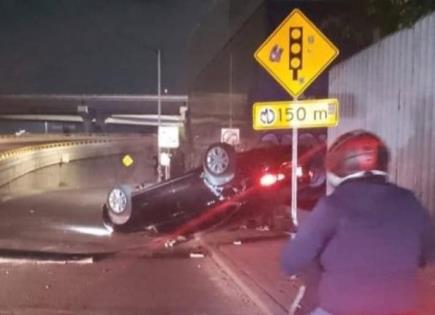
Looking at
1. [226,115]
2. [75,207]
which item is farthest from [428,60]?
[75,207]

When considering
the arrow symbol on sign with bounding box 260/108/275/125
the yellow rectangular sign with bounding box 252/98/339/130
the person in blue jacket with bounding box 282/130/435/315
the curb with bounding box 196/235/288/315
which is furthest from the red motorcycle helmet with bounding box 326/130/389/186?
the arrow symbol on sign with bounding box 260/108/275/125

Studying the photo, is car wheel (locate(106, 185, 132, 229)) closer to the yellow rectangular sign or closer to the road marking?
the road marking

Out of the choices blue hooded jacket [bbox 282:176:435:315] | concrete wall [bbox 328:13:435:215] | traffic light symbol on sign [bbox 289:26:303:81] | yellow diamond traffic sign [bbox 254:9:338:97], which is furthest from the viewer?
traffic light symbol on sign [bbox 289:26:303:81]

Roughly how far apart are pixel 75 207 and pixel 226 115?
21.7 ft

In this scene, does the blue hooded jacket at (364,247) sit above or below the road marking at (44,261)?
above

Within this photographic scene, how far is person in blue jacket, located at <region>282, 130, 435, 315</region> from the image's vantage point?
4047 mm

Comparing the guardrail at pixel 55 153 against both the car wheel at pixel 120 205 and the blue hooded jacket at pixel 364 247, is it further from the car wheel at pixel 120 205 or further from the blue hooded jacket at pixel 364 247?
the blue hooded jacket at pixel 364 247

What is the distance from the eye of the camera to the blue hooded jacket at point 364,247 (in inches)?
159

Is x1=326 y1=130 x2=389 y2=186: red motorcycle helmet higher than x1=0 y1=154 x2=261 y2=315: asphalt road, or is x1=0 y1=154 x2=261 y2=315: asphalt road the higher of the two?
x1=326 y1=130 x2=389 y2=186: red motorcycle helmet

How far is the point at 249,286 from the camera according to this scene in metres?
12.0

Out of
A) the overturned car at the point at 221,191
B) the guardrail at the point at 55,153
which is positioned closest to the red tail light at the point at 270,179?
the overturned car at the point at 221,191

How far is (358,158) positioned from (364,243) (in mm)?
415

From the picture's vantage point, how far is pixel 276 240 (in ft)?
58.9

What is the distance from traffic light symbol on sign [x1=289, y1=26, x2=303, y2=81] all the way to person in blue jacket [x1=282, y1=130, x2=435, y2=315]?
854 cm
